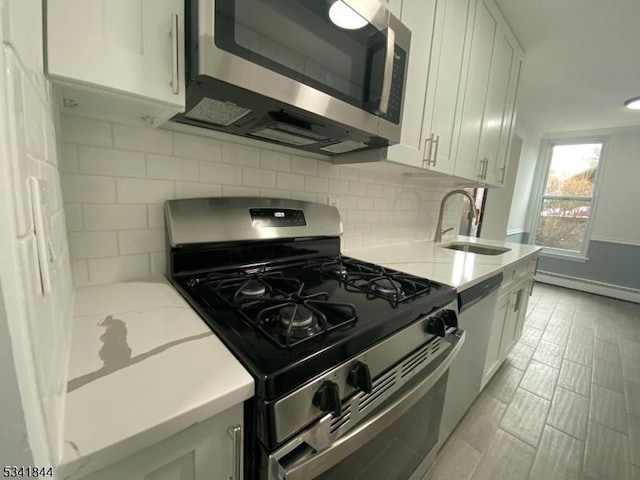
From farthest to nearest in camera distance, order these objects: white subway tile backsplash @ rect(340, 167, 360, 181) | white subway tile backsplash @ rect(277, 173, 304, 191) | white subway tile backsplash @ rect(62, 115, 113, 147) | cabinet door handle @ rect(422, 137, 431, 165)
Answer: white subway tile backsplash @ rect(340, 167, 360, 181) → cabinet door handle @ rect(422, 137, 431, 165) → white subway tile backsplash @ rect(277, 173, 304, 191) → white subway tile backsplash @ rect(62, 115, 113, 147)

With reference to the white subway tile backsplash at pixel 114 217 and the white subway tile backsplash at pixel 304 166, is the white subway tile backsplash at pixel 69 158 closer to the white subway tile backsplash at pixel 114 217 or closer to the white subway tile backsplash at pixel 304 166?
the white subway tile backsplash at pixel 114 217

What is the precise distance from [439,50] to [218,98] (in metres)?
1.14

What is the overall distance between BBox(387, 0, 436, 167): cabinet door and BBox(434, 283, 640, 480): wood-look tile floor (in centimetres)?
147

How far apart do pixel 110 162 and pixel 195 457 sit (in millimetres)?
790

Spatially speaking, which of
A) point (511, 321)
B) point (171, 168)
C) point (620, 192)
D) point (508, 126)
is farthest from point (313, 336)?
point (620, 192)

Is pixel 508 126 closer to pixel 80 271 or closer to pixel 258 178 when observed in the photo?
pixel 258 178

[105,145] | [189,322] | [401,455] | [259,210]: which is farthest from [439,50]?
[401,455]

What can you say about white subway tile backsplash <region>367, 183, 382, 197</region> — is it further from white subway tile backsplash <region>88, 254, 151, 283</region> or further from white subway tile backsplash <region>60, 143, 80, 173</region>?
white subway tile backsplash <region>60, 143, 80, 173</region>

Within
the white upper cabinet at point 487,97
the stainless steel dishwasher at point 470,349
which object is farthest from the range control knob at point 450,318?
the white upper cabinet at point 487,97

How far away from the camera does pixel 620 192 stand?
12.7ft

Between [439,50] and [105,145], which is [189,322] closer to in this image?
[105,145]

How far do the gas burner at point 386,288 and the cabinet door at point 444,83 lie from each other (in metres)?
0.69

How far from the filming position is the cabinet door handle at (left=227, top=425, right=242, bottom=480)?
462mm

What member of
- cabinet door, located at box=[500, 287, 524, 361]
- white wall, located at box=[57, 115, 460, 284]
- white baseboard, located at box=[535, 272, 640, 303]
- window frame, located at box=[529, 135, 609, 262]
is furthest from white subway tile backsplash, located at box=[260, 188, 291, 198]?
white baseboard, located at box=[535, 272, 640, 303]
